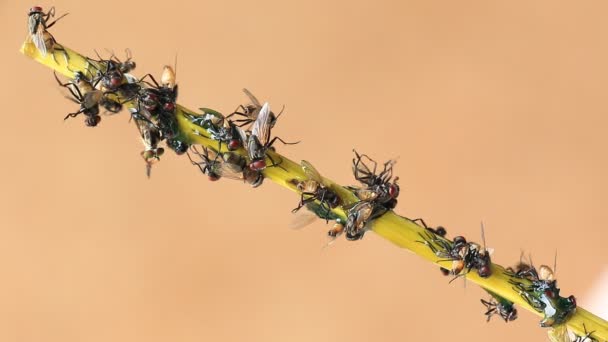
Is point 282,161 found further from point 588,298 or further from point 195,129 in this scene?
point 588,298

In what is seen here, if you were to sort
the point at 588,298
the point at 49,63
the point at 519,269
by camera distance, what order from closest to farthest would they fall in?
the point at 49,63 → the point at 519,269 → the point at 588,298

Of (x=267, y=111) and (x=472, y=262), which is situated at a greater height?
(x=267, y=111)

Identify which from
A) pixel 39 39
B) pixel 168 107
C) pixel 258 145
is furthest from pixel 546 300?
pixel 39 39

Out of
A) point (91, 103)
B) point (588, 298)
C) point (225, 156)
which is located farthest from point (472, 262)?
point (588, 298)

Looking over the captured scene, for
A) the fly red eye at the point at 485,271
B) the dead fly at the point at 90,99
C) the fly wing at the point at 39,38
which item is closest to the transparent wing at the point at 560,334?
the fly red eye at the point at 485,271

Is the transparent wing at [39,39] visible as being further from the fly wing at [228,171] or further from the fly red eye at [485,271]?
the fly red eye at [485,271]

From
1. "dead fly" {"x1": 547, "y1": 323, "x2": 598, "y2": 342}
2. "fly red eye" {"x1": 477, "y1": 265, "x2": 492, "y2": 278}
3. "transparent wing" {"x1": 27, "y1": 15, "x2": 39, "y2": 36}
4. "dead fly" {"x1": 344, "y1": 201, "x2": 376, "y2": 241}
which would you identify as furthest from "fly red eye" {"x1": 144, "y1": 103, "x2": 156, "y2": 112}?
"dead fly" {"x1": 547, "y1": 323, "x2": 598, "y2": 342}
